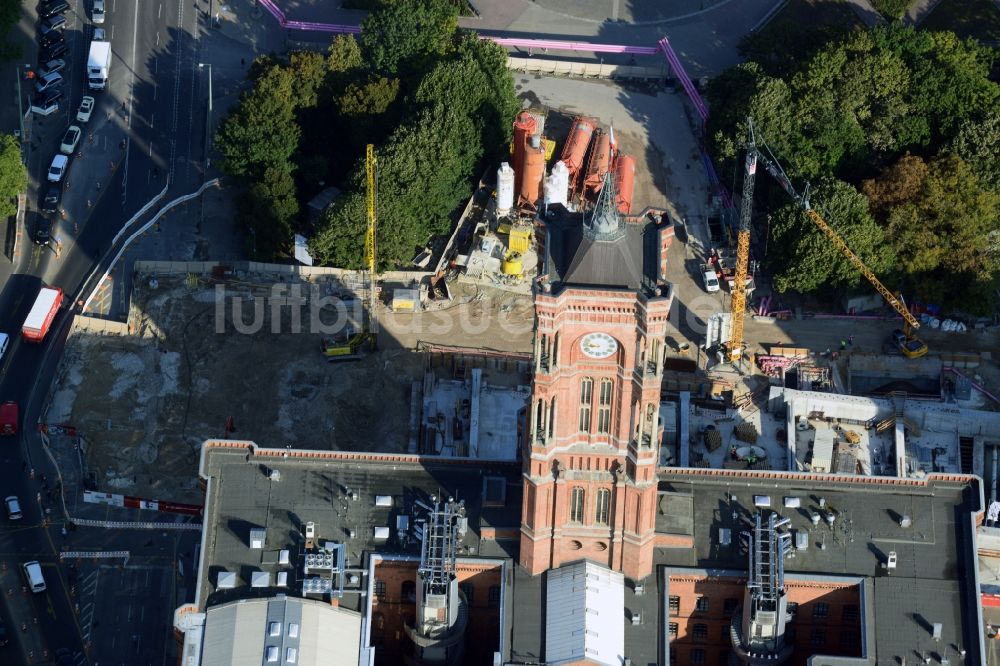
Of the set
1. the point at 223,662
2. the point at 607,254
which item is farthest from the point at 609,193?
the point at 223,662

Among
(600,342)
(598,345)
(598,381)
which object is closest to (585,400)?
(598,381)

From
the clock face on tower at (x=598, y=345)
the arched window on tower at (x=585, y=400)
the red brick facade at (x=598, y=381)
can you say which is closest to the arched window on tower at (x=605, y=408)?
the red brick facade at (x=598, y=381)

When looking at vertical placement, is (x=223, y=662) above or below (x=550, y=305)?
below

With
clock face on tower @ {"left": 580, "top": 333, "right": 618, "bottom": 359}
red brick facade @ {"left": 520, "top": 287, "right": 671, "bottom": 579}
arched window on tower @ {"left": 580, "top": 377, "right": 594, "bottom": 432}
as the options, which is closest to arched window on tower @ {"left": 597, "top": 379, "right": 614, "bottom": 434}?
red brick facade @ {"left": 520, "top": 287, "right": 671, "bottom": 579}

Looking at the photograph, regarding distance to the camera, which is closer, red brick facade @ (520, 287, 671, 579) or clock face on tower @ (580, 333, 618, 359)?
red brick facade @ (520, 287, 671, 579)

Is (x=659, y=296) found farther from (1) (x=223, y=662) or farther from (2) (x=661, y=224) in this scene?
(1) (x=223, y=662)

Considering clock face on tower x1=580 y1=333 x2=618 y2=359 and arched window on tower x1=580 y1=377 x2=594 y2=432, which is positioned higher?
clock face on tower x1=580 y1=333 x2=618 y2=359

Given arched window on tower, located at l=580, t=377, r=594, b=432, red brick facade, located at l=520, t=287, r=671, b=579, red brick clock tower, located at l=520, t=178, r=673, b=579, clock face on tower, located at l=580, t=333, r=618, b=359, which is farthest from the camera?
arched window on tower, located at l=580, t=377, r=594, b=432

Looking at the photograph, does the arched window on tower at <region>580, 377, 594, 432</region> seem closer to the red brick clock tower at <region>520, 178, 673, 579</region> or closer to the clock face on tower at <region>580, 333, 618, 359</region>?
the red brick clock tower at <region>520, 178, 673, 579</region>
